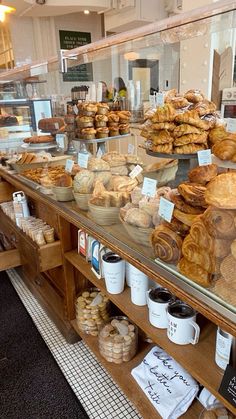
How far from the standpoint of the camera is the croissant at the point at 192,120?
113 centimetres

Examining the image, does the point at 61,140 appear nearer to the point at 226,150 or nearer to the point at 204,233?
the point at 226,150

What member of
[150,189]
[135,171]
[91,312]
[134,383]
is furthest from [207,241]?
[91,312]

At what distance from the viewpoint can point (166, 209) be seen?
866 mm

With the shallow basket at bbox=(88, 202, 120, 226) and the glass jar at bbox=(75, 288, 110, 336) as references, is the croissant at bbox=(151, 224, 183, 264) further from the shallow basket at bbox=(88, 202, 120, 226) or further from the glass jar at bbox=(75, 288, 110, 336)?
the glass jar at bbox=(75, 288, 110, 336)

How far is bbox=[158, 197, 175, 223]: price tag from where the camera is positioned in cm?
85

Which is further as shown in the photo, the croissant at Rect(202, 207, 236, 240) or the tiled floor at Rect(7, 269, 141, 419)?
the tiled floor at Rect(7, 269, 141, 419)

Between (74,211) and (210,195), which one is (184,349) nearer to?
(210,195)

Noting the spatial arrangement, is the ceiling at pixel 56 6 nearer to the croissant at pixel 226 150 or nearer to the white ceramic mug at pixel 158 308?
the croissant at pixel 226 150

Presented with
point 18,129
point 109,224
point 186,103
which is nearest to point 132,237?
point 109,224

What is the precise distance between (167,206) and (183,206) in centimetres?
5

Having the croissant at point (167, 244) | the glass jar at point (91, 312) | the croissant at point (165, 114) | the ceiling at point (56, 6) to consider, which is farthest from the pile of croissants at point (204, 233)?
the ceiling at point (56, 6)

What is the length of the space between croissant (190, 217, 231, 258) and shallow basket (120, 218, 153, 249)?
0.21 meters

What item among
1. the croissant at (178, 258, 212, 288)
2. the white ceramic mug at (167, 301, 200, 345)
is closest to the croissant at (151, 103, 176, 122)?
the croissant at (178, 258, 212, 288)

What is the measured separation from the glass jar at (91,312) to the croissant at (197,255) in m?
0.84
